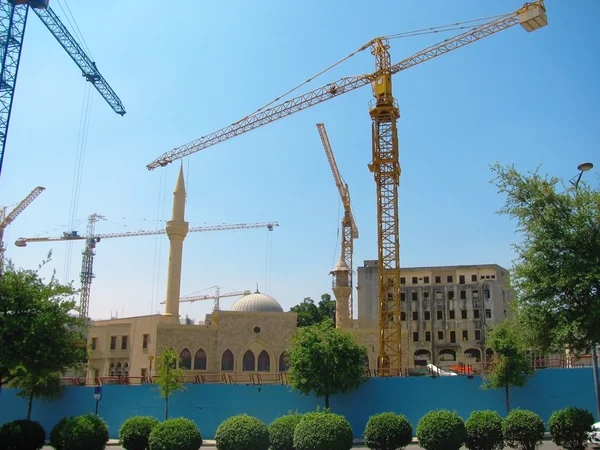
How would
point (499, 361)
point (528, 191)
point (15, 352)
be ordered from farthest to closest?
point (499, 361)
point (15, 352)
point (528, 191)

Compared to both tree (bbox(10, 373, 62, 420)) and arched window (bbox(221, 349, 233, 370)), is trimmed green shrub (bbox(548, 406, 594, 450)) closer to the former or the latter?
tree (bbox(10, 373, 62, 420))

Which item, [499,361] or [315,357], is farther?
[315,357]

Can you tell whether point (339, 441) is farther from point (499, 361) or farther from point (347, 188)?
point (347, 188)

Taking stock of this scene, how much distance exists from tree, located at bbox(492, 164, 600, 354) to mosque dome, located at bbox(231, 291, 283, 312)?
1413 inches

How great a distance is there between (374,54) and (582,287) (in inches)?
1397

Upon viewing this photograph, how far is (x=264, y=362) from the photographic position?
160 feet

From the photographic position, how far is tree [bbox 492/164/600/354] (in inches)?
738

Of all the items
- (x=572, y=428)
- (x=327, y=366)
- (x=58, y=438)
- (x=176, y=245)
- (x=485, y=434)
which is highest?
(x=176, y=245)

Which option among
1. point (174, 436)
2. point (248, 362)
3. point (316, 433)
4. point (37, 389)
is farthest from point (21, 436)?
point (248, 362)

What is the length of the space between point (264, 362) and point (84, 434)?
29.3m

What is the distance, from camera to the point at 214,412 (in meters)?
31.3

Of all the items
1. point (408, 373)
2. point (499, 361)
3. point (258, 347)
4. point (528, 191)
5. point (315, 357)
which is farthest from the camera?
point (258, 347)

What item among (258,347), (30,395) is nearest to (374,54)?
(258,347)

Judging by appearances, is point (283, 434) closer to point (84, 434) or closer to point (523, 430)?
point (84, 434)
